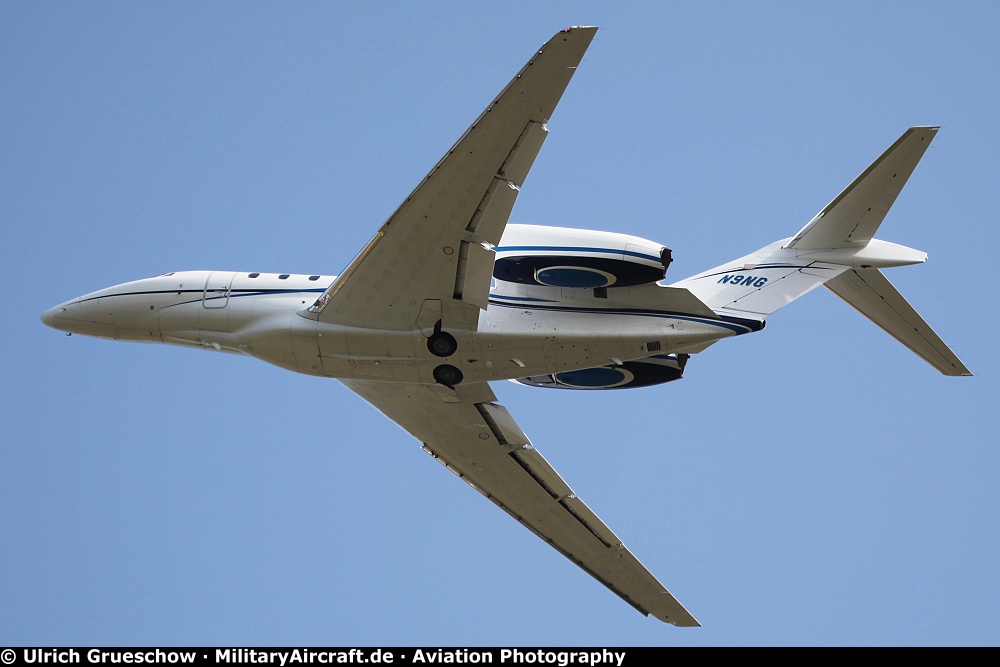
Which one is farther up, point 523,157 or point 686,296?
point 523,157

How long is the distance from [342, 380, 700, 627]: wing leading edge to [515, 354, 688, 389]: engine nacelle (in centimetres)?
157

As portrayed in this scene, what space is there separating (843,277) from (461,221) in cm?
722

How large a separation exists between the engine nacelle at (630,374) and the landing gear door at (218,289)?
18.9 feet

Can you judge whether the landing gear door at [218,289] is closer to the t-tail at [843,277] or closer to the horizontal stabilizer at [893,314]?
the t-tail at [843,277]

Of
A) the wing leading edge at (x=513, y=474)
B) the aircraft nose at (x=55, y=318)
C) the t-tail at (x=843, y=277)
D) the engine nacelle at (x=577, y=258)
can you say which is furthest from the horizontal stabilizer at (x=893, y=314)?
the aircraft nose at (x=55, y=318)

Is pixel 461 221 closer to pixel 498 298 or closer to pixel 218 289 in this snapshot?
pixel 498 298

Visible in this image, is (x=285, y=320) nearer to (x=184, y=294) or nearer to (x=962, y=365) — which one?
(x=184, y=294)

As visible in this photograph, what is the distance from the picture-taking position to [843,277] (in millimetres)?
22609

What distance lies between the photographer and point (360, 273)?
21.6 meters

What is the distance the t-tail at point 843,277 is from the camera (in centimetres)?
2219

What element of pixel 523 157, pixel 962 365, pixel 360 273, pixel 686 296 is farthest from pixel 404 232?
pixel 962 365
